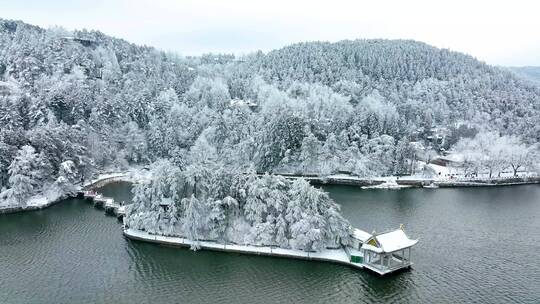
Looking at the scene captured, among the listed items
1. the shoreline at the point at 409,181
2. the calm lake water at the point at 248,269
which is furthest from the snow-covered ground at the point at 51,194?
the shoreline at the point at 409,181

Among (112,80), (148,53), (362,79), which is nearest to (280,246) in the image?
(112,80)

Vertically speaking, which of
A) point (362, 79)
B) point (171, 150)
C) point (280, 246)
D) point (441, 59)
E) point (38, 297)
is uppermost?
point (441, 59)

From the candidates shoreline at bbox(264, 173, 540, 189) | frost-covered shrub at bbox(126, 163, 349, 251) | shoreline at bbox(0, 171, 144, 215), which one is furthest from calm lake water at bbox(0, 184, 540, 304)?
shoreline at bbox(264, 173, 540, 189)

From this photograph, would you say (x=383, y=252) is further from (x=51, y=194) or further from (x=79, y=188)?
(x=79, y=188)

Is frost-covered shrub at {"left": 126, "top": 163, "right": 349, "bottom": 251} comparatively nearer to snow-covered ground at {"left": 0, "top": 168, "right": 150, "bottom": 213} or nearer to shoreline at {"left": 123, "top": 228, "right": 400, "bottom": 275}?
shoreline at {"left": 123, "top": 228, "right": 400, "bottom": 275}

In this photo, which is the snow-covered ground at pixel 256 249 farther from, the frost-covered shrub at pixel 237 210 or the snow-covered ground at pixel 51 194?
the snow-covered ground at pixel 51 194

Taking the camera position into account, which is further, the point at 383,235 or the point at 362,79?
the point at 362,79

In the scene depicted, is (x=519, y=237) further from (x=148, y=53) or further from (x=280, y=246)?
(x=148, y=53)
